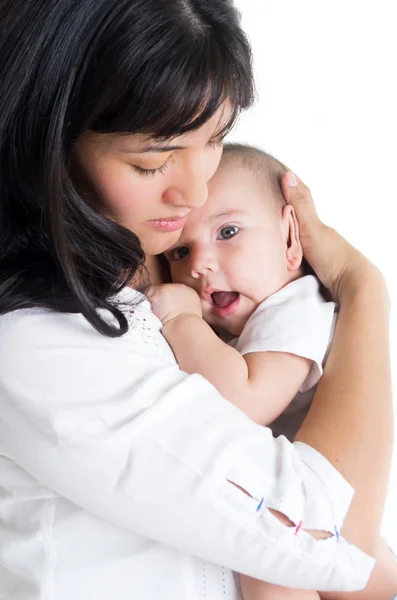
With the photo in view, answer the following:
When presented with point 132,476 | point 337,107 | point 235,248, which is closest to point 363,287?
point 235,248

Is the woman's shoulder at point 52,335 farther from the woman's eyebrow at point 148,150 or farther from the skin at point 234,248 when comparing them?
the skin at point 234,248

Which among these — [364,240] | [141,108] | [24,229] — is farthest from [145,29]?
[364,240]

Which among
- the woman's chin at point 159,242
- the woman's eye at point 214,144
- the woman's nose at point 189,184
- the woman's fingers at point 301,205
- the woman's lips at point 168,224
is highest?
the woman's eye at point 214,144

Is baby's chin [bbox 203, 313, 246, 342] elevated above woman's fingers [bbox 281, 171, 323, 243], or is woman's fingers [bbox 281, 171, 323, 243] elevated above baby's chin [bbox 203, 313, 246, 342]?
woman's fingers [bbox 281, 171, 323, 243]

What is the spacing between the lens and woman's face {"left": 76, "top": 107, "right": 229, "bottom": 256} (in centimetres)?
112

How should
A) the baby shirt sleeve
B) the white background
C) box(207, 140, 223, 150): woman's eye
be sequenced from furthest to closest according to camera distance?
the white background < the baby shirt sleeve < box(207, 140, 223, 150): woman's eye

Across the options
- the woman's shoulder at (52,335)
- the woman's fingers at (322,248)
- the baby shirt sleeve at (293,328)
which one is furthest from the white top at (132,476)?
the woman's fingers at (322,248)

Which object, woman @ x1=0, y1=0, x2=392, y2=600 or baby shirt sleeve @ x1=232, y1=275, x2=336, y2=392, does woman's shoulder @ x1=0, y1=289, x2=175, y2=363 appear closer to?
woman @ x1=0, y1=0, x2=392, y2=600

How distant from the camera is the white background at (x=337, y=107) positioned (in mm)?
2078

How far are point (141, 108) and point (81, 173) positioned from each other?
0.16 m

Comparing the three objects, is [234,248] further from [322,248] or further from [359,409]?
[359,409]

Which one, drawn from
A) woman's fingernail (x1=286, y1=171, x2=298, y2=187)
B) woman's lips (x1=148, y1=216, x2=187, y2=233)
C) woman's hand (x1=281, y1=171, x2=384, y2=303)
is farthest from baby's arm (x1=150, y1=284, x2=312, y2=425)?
woman's fingernail (x1=286, y1=171, x2=298, y2=187)

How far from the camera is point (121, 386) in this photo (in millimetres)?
1027

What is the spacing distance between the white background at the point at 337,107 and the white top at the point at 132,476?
112cm
